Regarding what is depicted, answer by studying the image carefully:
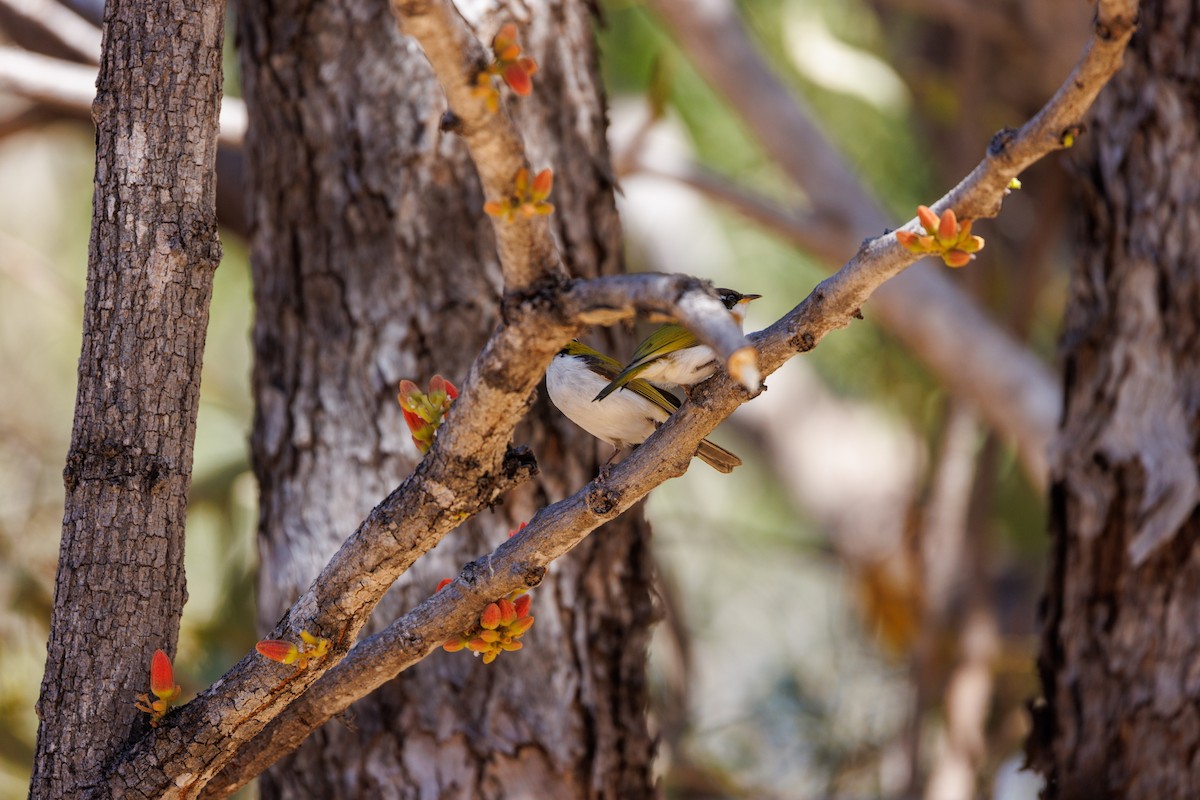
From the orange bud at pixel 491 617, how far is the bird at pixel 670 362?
459 mm

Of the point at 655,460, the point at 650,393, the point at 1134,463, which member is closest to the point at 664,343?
the point at 650,393

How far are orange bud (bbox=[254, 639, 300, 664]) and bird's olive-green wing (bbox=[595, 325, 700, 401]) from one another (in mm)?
706

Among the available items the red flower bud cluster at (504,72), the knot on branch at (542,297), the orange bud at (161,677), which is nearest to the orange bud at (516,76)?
the red flower bud cluster at (504,72)

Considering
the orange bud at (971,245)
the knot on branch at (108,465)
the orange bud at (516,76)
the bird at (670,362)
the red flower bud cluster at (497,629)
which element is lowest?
the red flower bud cluster at (497,629)

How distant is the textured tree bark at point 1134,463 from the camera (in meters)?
2.67

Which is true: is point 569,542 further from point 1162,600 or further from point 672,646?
point 672,646

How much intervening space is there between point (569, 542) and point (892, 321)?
113 inches

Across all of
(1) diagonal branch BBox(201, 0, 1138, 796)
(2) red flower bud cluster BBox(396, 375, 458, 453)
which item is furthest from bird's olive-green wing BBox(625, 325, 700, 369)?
(2) red flower bud cluster BBox(396, 375, 458, 453)

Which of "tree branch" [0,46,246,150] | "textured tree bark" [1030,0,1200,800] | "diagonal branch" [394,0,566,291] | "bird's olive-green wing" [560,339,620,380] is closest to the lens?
"diagonal branch" [394,0,566,291]

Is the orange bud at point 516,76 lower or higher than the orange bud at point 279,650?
higher

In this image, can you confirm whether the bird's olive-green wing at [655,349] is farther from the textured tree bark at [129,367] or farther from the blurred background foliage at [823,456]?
the blurred background foliage at [823,456]

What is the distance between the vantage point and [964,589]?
5922 millimetres

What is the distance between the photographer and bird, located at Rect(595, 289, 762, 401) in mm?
2057

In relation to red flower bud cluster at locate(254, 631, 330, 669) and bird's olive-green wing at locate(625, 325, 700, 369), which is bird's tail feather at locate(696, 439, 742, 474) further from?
red flower bud cluster at locate(254, 631, 330, 669)
